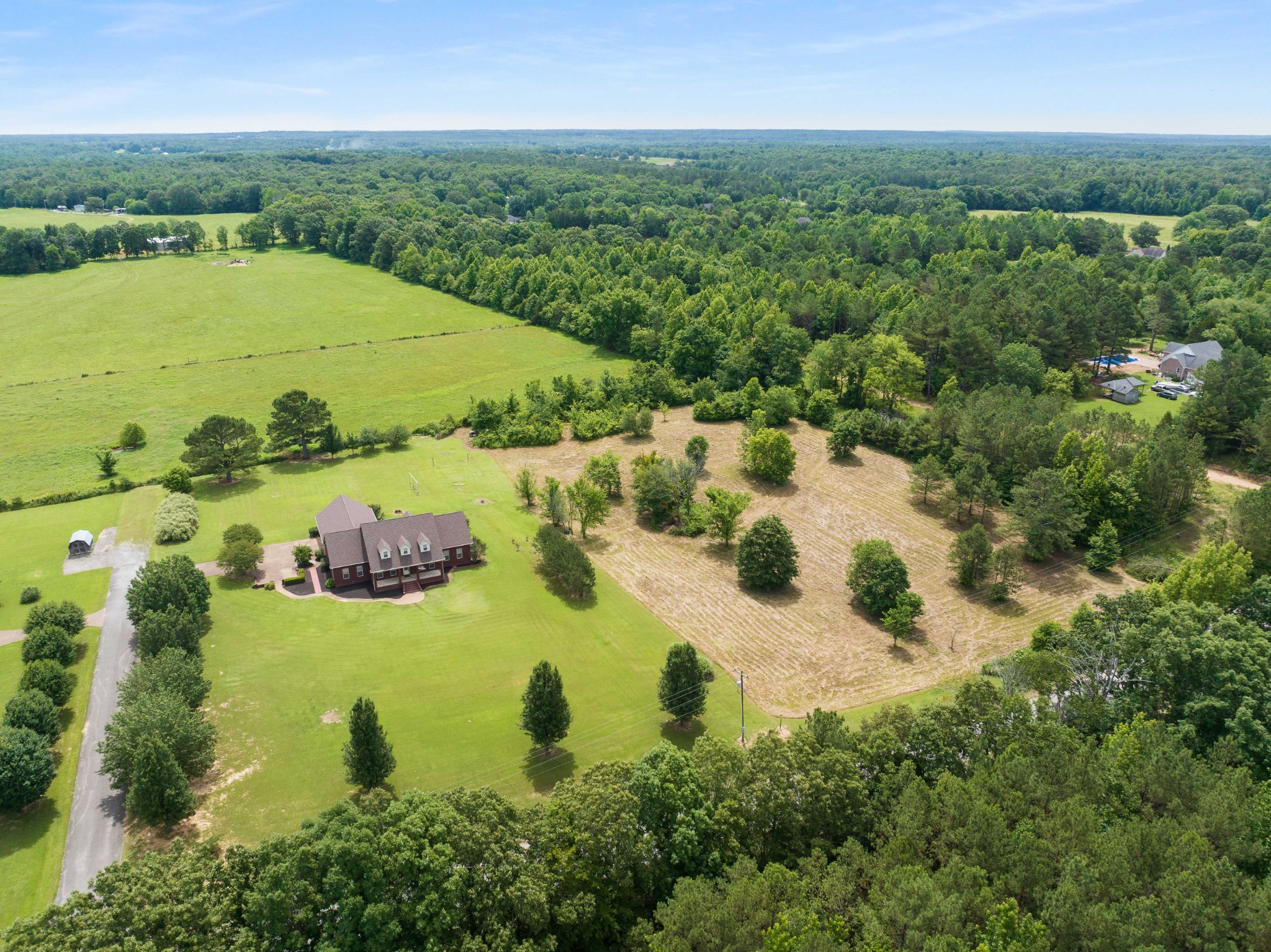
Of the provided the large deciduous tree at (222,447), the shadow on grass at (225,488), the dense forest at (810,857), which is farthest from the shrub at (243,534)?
the dense forest at (810,857)


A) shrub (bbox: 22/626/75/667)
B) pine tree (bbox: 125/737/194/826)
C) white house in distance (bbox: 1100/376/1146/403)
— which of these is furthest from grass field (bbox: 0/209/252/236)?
white house in distance (bbox: 1100/376/1146/403)

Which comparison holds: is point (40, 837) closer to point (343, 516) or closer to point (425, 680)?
point (425, 680)

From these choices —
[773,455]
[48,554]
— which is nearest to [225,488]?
[48,554]

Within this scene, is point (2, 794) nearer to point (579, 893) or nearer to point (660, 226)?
point (579, 893)

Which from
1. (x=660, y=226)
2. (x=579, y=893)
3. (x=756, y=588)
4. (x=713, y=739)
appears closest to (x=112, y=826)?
(x=579, y=893)

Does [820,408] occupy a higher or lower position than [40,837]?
higher

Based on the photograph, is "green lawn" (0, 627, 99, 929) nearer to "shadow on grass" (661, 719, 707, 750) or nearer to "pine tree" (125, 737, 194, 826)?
"pine tree" (125, 737, 194, 826)

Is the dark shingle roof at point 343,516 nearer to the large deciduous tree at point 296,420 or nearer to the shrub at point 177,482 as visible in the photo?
the shrub at point 177,482
